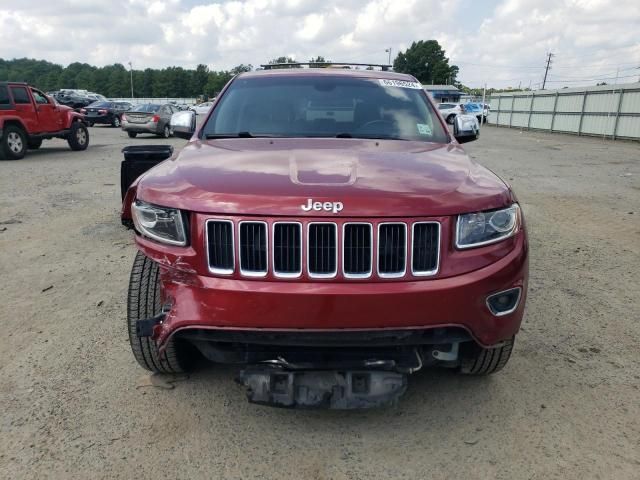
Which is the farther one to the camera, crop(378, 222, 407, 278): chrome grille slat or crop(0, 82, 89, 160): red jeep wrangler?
crop(0, 82, 89, 160): red jeep wrangler

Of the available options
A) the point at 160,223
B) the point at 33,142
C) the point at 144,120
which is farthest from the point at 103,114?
the point at 160,223

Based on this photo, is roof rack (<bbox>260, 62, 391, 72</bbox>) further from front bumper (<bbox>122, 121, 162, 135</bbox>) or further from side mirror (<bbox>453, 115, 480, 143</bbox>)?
front bumper (<bbox>122, 121, 162, 135</bbox>)

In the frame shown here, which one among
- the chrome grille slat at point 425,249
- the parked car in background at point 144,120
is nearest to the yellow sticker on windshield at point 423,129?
the chrome grille slat at point 425,249

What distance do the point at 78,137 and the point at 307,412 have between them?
1536cm

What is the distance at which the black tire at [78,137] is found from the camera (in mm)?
15555

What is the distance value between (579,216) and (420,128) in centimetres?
495

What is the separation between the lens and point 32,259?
5340 mm

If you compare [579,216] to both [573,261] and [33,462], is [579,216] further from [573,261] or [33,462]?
[33,462]

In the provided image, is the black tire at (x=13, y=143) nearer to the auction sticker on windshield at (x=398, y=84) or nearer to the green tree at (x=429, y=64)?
the auction sticker on windshield at (x=398, y=84)

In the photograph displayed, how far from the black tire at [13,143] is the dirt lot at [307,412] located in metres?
9.87

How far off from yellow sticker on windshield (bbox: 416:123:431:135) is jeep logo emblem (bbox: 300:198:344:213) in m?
1.58

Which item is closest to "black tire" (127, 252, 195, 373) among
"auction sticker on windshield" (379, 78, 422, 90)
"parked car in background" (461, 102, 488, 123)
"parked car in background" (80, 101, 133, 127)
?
"auction sticker on windshield" (379, 78, 422, 90)

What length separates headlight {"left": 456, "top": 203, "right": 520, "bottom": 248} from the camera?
236cm

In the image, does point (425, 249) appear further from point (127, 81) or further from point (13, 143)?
point (127, 81)
